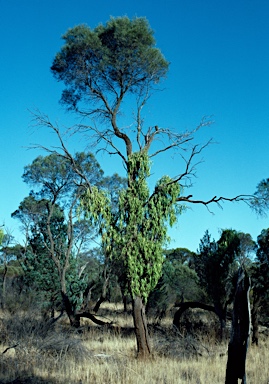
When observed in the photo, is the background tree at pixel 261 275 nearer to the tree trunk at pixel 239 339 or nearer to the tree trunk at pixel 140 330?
the tree trunk at pixel 140 330

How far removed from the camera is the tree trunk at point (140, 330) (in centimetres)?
1379

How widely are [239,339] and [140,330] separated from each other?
8282 millimetres

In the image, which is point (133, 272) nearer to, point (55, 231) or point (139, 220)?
point (139, 220)

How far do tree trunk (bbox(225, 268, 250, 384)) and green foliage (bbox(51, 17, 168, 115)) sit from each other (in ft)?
37.7

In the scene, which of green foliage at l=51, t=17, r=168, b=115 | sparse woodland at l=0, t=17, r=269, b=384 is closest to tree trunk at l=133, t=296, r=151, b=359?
sparse woodland at l=0, t=17, r=269, b=384

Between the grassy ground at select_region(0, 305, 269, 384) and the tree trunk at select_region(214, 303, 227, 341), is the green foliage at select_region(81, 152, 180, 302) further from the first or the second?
the tree trunk at select_region(214, 303, 227, 341)

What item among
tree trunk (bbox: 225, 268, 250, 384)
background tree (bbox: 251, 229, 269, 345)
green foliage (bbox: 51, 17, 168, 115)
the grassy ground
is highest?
green foliage (bbox: 51, 17, 168, 115)

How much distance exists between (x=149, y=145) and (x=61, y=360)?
743 centimetres

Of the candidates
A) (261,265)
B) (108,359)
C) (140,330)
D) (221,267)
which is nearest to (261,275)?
(261,265)

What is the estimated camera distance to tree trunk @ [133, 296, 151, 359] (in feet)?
45.2

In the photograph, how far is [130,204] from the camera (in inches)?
570

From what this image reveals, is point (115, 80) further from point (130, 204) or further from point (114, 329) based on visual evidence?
point (114, 329)

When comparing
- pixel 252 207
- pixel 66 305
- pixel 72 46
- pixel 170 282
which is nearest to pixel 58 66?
pixel 72 46

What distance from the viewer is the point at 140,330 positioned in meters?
14.0
